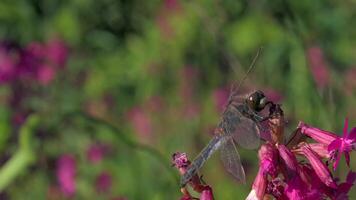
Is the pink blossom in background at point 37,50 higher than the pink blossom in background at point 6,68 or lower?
higher

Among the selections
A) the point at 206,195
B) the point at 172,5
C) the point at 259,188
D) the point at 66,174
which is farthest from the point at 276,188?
the point at 172,5

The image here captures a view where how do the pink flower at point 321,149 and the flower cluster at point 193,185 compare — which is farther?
the pink flower at point 321,149

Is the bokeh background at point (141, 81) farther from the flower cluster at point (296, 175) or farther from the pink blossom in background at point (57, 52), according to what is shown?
the flower cluster at point (296, 175)

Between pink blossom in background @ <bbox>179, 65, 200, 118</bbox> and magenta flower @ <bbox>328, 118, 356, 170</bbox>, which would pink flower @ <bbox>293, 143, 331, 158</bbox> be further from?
pink blossom in background @ <bbox>179, 65, 200, 118</bbox>

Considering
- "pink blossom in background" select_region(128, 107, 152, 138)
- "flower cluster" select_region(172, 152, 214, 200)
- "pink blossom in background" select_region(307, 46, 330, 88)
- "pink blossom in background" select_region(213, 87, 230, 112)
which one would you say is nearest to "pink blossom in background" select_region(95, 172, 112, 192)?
"pink blossom in background" select_region(128, 107, 152, 138)

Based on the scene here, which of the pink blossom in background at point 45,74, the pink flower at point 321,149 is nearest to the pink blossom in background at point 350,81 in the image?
the pink blossom in background at point 45,74

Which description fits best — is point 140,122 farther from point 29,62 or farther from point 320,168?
point 320,168

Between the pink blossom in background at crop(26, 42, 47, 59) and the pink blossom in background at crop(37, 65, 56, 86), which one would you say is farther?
the pink blossom in background at crop(26, 42, 47, 59)
